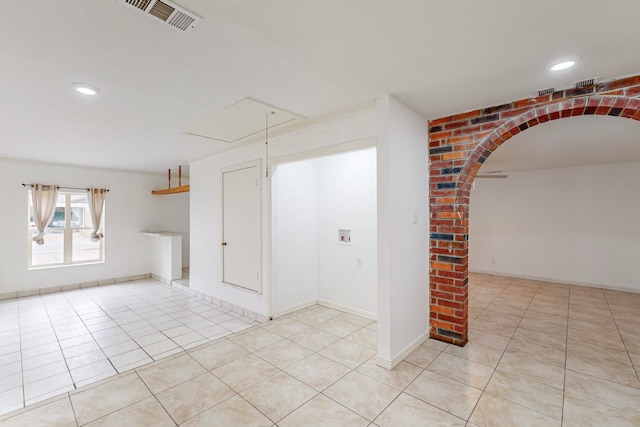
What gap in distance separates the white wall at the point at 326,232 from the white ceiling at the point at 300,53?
128 centimetres

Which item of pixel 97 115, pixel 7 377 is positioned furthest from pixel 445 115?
pixel 7 377

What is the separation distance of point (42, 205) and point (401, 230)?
6.53 metres

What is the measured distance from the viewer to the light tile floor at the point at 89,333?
8.30 feet

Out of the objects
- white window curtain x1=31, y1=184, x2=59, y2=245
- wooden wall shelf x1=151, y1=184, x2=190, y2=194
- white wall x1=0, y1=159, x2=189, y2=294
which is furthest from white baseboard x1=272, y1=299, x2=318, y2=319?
white window curtain x1=31, y1=184, x2=59, y2=245

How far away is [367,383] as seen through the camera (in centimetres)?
240

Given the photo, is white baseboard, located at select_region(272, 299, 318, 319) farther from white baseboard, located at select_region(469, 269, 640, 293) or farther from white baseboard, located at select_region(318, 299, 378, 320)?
white baseboard, located at select_region(469, 269, 640, 293)

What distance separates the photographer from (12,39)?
1.67 meters

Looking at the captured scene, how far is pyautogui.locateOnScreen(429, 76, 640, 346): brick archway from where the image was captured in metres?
2.69

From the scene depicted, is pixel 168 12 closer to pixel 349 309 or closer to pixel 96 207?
pixel 349 309

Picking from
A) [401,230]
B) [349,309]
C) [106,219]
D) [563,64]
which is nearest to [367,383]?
[401,230]

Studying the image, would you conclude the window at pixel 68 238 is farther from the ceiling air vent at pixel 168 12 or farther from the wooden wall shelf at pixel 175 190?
the ceiling air vent at pixel 168 12

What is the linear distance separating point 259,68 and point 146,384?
272cm

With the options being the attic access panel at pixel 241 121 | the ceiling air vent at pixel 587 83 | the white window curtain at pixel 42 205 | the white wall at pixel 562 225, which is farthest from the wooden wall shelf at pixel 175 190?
the white wall at pixel 562 225

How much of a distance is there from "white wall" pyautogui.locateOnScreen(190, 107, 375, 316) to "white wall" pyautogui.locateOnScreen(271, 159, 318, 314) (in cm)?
14
